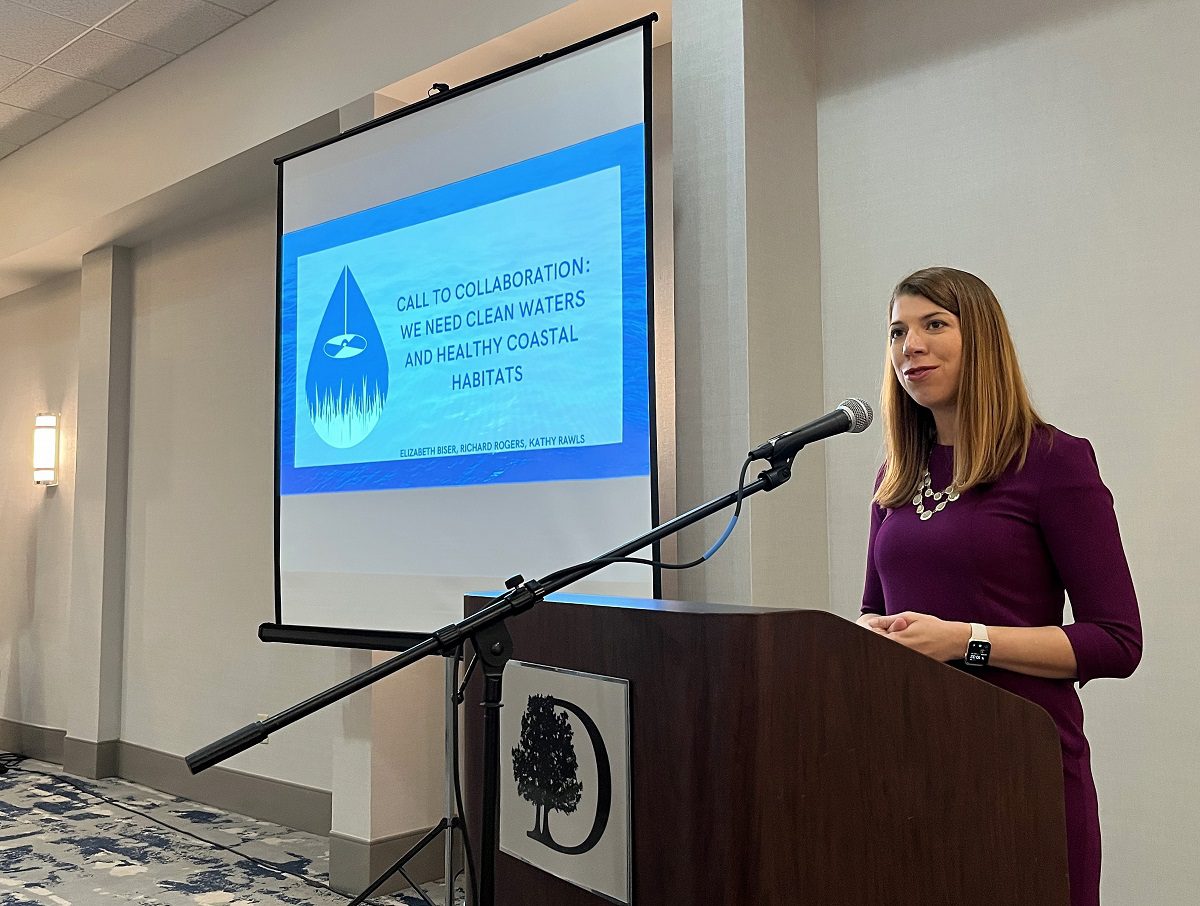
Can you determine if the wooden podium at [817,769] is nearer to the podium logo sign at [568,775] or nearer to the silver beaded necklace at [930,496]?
the podium logo sign at [568,775]

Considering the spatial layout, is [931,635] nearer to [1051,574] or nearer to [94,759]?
[1051,574]

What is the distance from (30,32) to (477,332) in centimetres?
261

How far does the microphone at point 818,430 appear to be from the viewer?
4.59 ft

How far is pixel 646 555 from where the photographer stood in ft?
8.89

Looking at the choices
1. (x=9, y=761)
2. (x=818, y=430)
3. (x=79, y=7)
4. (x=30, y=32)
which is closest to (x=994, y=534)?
(x=818, y=430)

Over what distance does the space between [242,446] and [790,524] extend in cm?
286

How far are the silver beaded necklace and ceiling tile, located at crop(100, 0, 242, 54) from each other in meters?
3.48

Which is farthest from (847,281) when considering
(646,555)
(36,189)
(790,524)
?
(36,189)

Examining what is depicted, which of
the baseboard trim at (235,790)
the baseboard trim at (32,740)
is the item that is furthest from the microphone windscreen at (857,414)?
the baseboard trim at (32,740)

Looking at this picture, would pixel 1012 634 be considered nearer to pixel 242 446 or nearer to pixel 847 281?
pixel 847 281

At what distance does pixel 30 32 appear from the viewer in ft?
13.9

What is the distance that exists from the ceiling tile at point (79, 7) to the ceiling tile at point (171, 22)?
4cm

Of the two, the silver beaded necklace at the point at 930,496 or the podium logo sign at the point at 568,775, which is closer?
the podium logo sign at the point at 568,775

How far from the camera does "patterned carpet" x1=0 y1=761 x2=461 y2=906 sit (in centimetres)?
336
